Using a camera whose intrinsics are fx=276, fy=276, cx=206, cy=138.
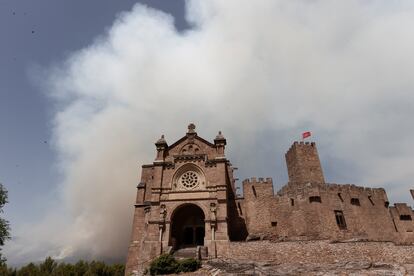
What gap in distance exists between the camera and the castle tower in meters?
36.1

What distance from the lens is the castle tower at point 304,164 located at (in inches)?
1421

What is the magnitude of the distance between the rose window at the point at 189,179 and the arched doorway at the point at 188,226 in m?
2.36

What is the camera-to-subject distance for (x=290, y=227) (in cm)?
3073

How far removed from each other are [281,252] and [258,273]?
361 centimetres

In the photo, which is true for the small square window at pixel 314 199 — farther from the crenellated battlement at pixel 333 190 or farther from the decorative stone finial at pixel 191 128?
the decorative stone finial at pixel 191 128

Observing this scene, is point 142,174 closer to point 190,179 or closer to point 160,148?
point 160,148

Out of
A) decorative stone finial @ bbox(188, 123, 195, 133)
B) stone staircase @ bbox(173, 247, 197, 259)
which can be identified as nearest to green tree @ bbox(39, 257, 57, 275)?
stone staircase @ bbox(173, 247, 197, 259)

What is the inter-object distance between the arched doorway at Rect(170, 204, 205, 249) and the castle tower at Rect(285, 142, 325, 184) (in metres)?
14.0

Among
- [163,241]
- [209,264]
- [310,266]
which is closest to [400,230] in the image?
[310,266]

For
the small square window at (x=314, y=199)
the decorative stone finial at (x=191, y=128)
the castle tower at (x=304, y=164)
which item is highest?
the decorative stone finial at (x=191, y=128)

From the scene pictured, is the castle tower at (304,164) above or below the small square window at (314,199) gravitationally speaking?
above

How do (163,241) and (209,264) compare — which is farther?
(163,241)

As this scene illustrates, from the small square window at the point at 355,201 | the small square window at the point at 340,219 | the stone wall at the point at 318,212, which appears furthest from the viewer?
the small square window at the point at 355,201

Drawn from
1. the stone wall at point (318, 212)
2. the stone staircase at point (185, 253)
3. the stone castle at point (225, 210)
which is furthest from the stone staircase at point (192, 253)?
the stone wall at point (318, 212)
